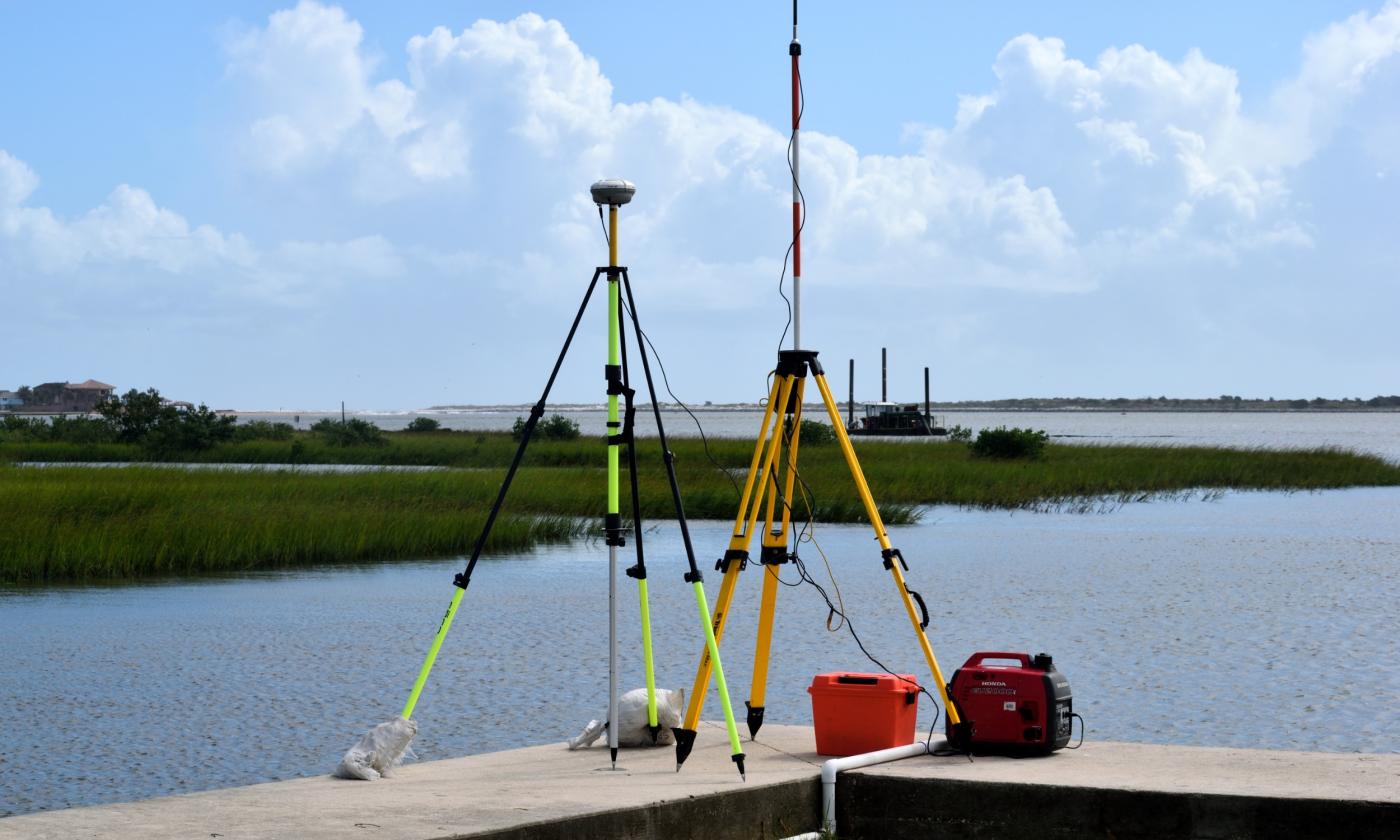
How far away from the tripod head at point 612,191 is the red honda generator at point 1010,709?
7.86 ft

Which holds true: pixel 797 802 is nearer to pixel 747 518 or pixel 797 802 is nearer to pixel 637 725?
pixel 637 725

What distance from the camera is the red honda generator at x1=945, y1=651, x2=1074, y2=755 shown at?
668 centimetres

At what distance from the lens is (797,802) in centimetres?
618

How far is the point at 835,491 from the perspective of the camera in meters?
31.8

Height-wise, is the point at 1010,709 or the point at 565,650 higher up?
the point at 1010,709

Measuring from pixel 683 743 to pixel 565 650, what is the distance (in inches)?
293

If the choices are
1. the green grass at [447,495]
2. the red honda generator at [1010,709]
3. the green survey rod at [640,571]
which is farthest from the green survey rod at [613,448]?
the green grass at [447,495]

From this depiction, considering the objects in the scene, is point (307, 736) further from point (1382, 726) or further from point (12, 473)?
point (12, 473)

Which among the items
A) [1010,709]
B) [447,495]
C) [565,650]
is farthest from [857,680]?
[447,495]

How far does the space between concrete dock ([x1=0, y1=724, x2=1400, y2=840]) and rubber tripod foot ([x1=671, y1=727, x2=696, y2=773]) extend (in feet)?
0.21

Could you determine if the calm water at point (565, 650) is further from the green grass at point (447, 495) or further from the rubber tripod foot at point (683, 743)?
the rubber tripod foot at point (683, 743)

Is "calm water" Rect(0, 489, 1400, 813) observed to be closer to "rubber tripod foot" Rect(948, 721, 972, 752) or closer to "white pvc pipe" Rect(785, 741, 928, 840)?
"rubber tripod foot" Rect(948, 721, 972, 752)

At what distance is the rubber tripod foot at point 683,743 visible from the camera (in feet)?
21.2

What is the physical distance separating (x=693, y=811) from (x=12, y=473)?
83.6ft
